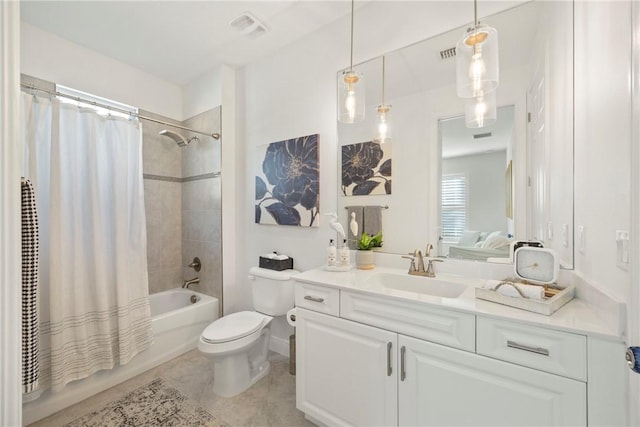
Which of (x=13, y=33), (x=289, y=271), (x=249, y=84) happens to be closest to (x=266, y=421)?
(x=289, y=271)

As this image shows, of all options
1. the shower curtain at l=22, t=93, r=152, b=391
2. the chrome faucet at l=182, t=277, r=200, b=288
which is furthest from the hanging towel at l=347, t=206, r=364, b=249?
the chrome faucet at l=182, t=277, r=200, b=288

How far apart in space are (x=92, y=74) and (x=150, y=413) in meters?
2.72

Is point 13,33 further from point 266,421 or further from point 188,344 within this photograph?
point 188,344

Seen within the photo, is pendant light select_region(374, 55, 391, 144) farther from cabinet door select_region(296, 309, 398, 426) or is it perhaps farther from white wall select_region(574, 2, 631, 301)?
cabinet door select_region(296, 309, 398, 426)

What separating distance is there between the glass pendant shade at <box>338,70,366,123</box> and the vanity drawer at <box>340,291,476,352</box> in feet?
3.40

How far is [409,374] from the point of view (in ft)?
3.95

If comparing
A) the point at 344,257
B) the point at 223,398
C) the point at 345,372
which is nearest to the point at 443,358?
the point at 345,372

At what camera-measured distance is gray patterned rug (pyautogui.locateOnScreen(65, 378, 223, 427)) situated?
1602 mm

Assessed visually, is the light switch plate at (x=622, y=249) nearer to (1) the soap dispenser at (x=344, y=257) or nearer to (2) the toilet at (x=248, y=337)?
(1) the soap dispenser at (x=344, y=257)

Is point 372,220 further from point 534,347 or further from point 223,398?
point 223,398

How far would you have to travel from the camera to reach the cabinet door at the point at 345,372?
1.27 meters

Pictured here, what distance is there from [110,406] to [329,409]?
147 cm

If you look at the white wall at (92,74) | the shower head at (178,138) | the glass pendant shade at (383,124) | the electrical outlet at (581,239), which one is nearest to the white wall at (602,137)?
the electrical outlet at (581,239)

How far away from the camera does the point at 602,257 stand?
37.2 inches
